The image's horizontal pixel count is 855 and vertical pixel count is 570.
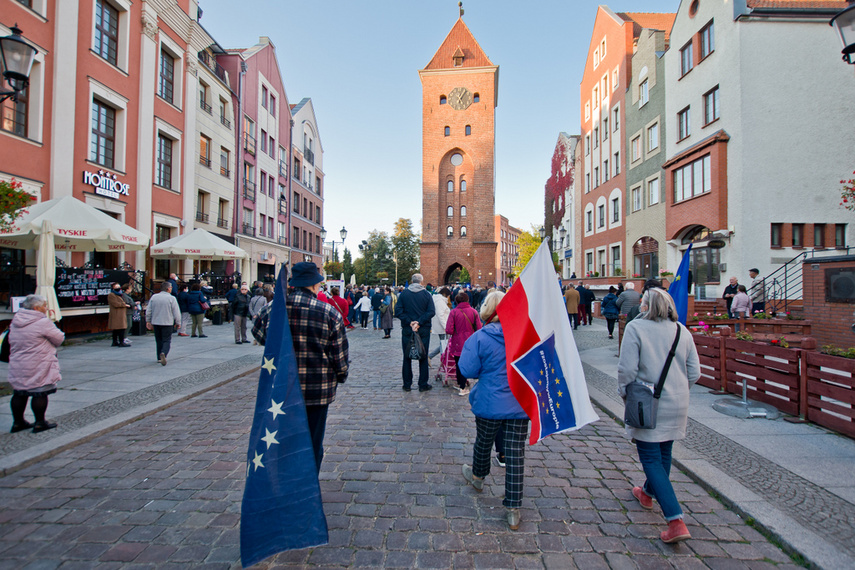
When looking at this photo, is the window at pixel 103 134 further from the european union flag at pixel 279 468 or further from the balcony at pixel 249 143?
the european union flag at pixel 279 468

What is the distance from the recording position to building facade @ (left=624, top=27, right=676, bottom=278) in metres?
21.0

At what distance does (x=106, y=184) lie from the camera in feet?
50.0

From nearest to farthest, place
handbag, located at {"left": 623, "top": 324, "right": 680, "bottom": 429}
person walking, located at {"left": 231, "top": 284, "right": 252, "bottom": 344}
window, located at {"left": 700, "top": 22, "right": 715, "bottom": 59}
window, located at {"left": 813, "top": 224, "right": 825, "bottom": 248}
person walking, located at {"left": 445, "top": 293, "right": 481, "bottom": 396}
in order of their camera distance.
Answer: handbag, located at {"left": 623, "top": 324, "right": 680, "bottom": 429} → person walking, located at {"left": 445, "top": 293, "right": 481, "bottom": 396} → person walking, located at {"left": 231, "top": 284, "right": 252, "bottom": 344} → window, located at {"left": 813, "top": 224, "right": 825, "bottom": 248} → window, located at {"left": 700, "top": 22, "right": 715, "bottom": 59}

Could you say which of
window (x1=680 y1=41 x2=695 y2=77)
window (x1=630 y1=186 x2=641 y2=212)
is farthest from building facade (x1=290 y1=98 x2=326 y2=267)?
window (x1=680 y1=41 x2=695 y2=77)

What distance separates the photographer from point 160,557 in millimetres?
2838

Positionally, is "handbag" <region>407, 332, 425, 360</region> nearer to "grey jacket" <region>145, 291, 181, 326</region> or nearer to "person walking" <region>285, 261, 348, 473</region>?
"person walking" <region>285, 261, 348, 473</region>

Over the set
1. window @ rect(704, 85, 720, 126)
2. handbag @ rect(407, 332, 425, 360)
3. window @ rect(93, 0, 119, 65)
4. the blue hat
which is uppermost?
window @ rect(93, 0, 119, 65)

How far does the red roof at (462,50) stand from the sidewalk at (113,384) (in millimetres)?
45087

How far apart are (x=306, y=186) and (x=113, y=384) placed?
3537 cm

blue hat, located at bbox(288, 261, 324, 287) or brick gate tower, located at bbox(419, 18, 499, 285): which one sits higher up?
brick gate tower, located at bbox(419, 18, 499, 285)

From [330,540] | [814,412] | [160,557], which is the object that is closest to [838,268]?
[814,412]

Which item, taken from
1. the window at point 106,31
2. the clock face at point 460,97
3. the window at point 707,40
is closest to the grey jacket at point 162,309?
the window at point 106,31

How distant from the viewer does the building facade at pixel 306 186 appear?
37781mm

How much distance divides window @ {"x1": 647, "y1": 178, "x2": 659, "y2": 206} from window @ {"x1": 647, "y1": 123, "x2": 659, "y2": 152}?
1.64 m
